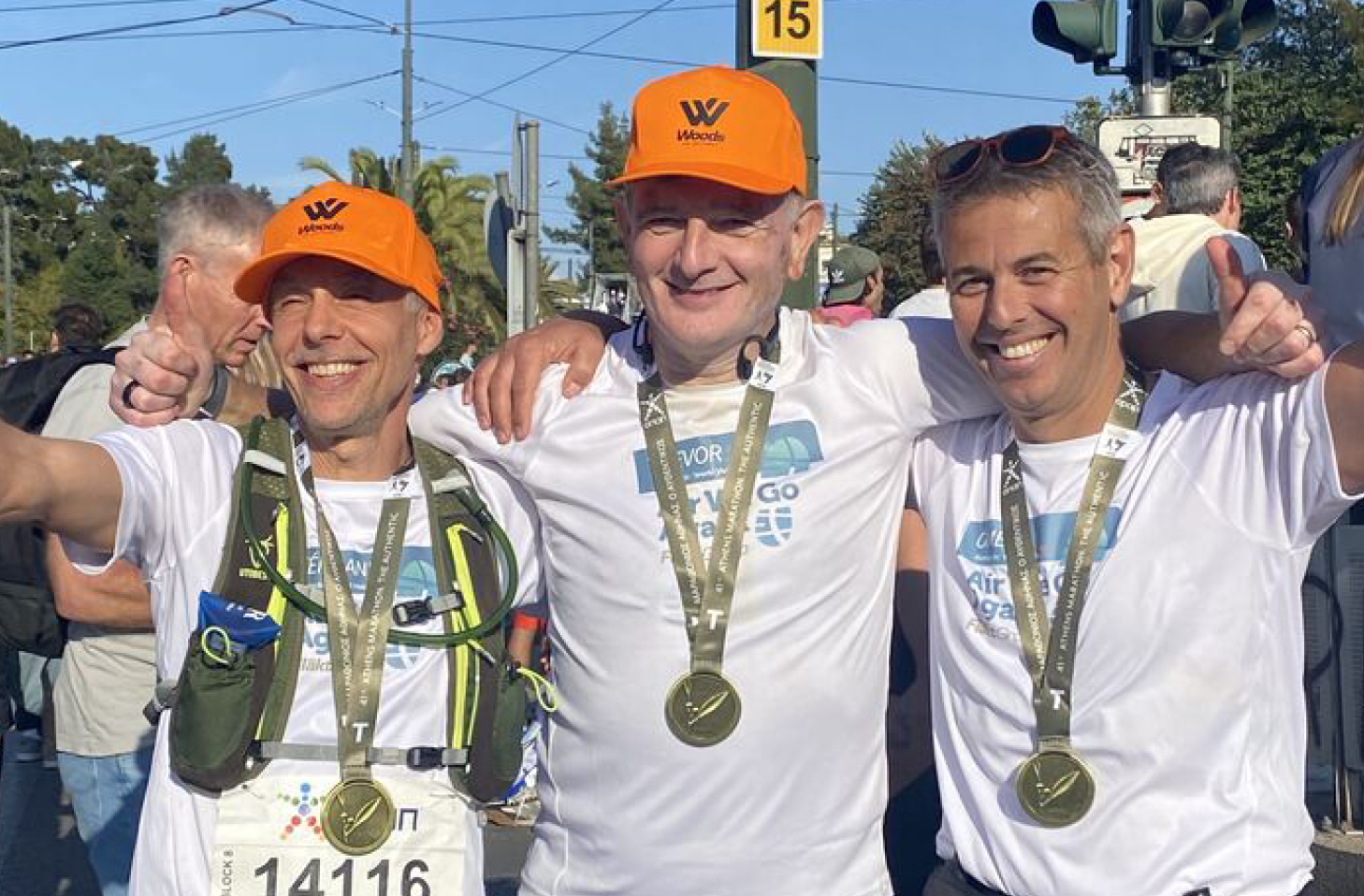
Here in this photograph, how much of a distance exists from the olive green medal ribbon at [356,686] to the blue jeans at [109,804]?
1.50 metres

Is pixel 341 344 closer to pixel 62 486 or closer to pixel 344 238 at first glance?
pixel 344 238

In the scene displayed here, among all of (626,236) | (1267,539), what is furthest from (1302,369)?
(626,236)

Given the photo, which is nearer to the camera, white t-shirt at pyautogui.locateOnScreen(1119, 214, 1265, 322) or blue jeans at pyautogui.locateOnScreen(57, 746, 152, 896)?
blue jeans at pyautogui.locateOnScreen(57, 746, 152, 896)

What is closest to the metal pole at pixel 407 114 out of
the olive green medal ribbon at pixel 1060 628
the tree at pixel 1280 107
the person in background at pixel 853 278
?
the tree at pixel 1280 107

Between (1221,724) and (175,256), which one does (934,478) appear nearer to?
(1221,724)

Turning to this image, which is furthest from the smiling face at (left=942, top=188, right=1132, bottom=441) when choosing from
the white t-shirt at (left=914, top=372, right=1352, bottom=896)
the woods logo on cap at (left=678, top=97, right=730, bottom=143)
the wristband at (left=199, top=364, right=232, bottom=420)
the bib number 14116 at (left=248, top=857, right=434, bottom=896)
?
the wristband at (left=199, top=364, right=232, bottom=420)

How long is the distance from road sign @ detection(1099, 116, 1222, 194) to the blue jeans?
6.08m

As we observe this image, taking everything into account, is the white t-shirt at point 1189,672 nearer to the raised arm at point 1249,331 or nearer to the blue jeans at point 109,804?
the raised arm at point 1249,331

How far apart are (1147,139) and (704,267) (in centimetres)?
607

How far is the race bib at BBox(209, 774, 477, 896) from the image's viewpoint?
113 inches

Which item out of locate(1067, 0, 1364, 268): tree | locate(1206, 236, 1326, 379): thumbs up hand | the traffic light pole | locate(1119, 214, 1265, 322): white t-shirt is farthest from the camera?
locate(1067, 0, 1364, 268): tree

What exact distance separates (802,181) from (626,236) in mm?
389

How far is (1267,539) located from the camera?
109 inches

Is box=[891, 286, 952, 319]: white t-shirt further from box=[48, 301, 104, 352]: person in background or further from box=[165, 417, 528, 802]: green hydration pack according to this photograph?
box=[48, 301, 104, 352]: person in background
